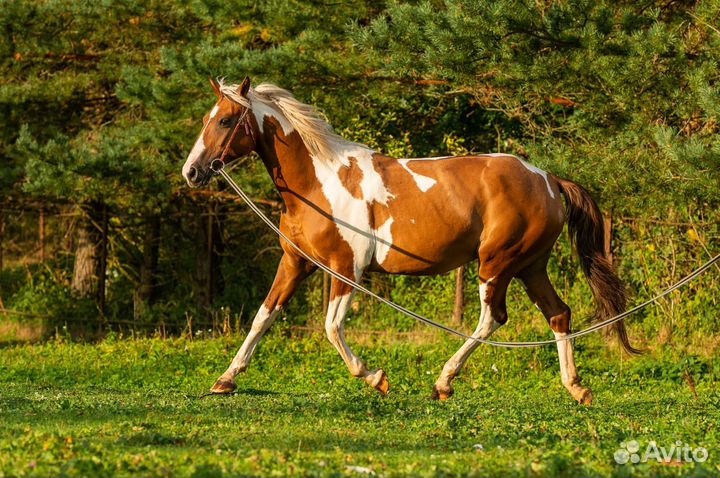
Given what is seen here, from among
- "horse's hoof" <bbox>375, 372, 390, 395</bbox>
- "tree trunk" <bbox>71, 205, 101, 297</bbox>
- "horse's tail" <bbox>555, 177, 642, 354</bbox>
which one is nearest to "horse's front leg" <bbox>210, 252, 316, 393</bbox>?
"horse's hoof" <bbox>375, 372, 390, 395</bbox>

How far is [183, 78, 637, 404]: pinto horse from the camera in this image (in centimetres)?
951

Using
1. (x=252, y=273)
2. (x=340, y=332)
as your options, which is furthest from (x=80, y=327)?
(x=340, y=332)

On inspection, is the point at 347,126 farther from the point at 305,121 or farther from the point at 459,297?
the point at 305,121

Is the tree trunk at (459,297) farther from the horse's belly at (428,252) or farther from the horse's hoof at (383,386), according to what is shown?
the horse's hoof at (383,386)

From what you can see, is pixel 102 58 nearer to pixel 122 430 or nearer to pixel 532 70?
pixel 532 70

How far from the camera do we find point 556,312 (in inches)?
391

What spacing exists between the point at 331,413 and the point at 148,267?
11552 mm

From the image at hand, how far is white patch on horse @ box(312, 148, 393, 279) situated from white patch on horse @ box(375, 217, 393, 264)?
0.03 metres

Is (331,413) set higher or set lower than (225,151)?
lower

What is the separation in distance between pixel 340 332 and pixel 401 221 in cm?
110

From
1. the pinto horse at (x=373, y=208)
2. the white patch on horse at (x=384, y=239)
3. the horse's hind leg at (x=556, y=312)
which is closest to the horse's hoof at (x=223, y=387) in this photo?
the pinto horse at (x=373, y=208)

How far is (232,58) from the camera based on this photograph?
1334 centimetres

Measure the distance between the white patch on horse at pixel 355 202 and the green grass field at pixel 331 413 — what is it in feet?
4.23

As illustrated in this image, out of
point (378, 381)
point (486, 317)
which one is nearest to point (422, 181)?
point (486, 317)
